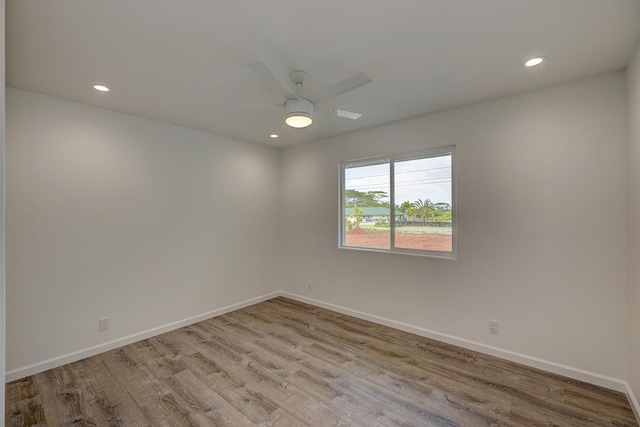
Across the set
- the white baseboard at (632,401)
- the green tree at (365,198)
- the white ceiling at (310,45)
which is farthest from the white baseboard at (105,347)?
the white baseboard at (632,401)

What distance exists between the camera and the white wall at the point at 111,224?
8.43 ft

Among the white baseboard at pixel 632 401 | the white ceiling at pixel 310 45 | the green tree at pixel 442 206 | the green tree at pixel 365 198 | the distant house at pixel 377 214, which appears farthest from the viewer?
the green tree at pixel 365 198

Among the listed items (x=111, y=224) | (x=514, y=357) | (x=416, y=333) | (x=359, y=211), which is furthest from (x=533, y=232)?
(x=111, y=224)

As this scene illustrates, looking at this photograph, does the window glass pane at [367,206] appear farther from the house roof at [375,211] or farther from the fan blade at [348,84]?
the fan blade at [348,84]

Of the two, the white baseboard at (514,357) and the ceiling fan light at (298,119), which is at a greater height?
the ceiling fan light at (298,119)

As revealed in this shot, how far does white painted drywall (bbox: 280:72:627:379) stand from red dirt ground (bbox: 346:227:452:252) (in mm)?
162

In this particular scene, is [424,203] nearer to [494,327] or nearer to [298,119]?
[494,327]

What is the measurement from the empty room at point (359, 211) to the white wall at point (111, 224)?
21 mm

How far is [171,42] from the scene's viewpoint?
6.25 feet

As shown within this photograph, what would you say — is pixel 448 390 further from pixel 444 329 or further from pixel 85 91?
pixel 85 91

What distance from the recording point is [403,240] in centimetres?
359

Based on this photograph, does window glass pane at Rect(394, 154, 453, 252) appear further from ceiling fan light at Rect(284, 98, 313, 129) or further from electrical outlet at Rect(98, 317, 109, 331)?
electrical outlet at Rect(98, 317, 109, 331)

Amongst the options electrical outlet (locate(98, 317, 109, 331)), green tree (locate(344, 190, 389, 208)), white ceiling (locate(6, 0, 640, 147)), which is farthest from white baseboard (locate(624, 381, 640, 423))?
electrical outlet (locate(98, 317, 109, 331))

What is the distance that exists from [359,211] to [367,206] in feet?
0.48
